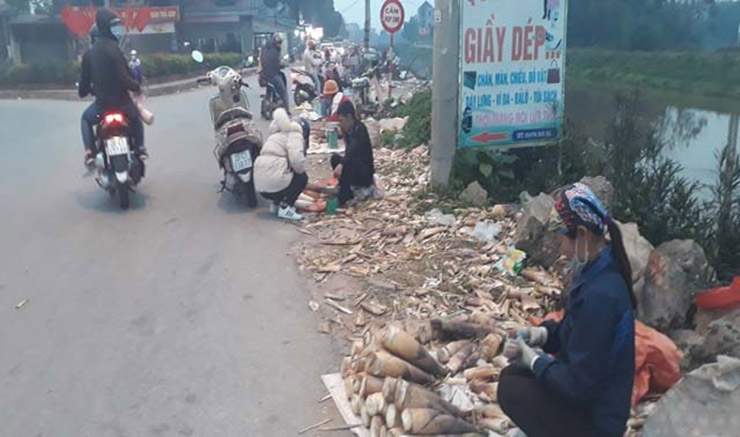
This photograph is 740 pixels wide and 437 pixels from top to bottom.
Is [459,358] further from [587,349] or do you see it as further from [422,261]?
[422,261]

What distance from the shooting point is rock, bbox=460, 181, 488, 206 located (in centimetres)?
734

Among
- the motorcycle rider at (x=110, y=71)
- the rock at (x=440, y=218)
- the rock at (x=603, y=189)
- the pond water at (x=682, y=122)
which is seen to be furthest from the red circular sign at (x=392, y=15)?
the rock at (x=603, y=189)

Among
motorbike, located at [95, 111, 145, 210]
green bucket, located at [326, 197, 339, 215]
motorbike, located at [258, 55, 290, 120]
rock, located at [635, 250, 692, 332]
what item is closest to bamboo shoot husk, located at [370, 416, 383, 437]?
rock, located at [635, 250, 692, 332]

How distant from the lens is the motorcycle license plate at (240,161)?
25.1ft

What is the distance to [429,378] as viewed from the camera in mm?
3953

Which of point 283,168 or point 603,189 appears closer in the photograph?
point 603,189

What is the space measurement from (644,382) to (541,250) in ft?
6.73

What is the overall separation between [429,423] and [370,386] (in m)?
0.45

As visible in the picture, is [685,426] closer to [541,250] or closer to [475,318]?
[475,318]

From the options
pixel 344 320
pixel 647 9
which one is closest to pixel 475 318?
pixel 344 320

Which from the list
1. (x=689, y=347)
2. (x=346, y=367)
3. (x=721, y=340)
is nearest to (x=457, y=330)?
(x=346, y=367)

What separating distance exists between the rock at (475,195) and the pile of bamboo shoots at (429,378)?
2841 mm

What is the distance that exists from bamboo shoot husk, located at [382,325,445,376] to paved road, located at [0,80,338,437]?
525 mm

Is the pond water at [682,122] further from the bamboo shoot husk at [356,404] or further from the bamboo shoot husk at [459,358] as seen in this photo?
the bamboo shoot husk at [356,404]
